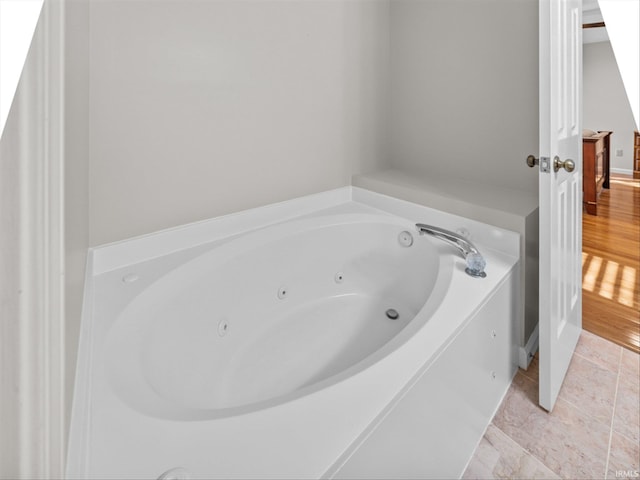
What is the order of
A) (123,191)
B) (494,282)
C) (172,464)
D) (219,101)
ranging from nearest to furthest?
(172,464) < (494,282) < (123,191) < (219,101)

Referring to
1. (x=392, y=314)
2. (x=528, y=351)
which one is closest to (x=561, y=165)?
(x=528, y=351)

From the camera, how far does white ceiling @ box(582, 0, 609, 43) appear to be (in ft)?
12.9

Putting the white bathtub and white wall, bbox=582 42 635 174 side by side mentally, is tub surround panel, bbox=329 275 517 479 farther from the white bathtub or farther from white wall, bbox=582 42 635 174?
white wall, bbox=582 42 635 174

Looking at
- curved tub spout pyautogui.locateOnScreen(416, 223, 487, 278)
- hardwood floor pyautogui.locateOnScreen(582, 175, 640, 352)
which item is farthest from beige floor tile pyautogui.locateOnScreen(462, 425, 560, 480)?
hardwood floor pyautogui.locateOnScreen(582, 175, 640, 352)

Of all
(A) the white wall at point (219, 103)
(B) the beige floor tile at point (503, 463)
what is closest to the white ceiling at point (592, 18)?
(A) the white wall at point (219, 103)

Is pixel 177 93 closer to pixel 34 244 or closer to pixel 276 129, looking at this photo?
pixel 276 129

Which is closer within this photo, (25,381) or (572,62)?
(25,381)

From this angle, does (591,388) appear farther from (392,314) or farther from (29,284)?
(29,284)

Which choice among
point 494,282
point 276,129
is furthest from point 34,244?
point 276,129

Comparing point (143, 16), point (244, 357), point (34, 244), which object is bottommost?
point (244, 357)

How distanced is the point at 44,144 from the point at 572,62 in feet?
6.06

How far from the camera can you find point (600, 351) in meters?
1.75

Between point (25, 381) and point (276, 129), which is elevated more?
point (276, 129)

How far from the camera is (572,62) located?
147cm
